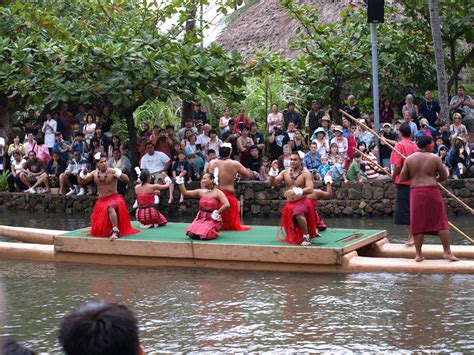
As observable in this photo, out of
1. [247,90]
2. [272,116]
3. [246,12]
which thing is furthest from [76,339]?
[246,12]

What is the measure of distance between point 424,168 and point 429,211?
1.25ft

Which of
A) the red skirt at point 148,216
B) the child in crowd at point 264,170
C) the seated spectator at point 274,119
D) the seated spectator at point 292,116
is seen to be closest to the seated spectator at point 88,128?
the seated spectator at point 274,119

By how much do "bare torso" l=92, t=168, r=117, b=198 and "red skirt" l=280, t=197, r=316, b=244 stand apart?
6.15 feet

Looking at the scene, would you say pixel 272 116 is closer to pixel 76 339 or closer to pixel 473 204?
pixel 473 204

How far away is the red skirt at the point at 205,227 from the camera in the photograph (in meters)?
9.32

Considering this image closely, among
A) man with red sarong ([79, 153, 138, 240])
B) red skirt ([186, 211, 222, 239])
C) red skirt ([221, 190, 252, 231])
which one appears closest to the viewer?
red skirt ([186, 211, 222, 239])

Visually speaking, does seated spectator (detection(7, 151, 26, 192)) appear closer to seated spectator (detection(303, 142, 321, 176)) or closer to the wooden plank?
seated spectator (detection(303, 142, 321, 176))

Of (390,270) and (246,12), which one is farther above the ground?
(246,12)

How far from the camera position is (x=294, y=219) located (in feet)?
29.8

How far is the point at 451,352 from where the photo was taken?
6145 mm

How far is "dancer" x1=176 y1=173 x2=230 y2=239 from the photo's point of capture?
9359 mm

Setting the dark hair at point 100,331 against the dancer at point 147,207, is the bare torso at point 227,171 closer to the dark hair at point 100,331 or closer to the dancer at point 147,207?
the dancer at point 147,207

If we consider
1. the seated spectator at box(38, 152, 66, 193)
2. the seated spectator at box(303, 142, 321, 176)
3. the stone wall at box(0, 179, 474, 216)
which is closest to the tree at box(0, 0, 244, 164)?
the seated spectator at box(38, 152, 66, 193)

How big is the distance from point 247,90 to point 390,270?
10.6 metres
